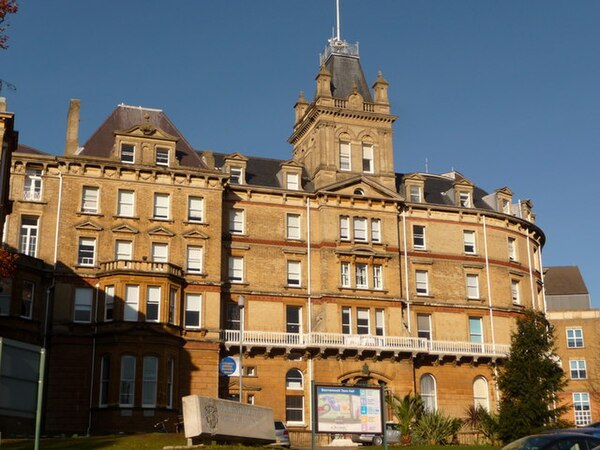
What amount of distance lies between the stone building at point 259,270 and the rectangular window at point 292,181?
0.10 meters

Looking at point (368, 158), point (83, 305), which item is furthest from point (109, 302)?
point (368, 158)

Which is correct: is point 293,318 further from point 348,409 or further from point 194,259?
point 348,409

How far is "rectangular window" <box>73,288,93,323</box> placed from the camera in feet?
156

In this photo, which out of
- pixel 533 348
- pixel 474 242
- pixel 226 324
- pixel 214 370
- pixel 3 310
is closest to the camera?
pixel 533 348

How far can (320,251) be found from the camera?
2100 inches

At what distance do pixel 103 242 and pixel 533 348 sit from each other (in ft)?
84.0

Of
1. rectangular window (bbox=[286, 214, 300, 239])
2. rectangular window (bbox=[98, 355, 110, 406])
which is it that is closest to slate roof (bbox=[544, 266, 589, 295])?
rectangular window (bbox=[286, 214, 300, 239])

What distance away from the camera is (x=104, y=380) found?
4553 cm

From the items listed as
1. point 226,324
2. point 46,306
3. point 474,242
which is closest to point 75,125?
point 46,306

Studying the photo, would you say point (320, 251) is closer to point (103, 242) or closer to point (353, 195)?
point (353, 195)

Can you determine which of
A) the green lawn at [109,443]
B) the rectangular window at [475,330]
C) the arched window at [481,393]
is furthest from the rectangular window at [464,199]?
the green lawn at [109,443]

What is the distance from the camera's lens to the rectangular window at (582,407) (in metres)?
71.4

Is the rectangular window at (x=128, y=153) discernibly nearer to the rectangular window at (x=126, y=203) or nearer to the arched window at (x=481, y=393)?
the rectangular window at (x=126, y=203)

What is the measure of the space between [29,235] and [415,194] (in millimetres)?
26392
